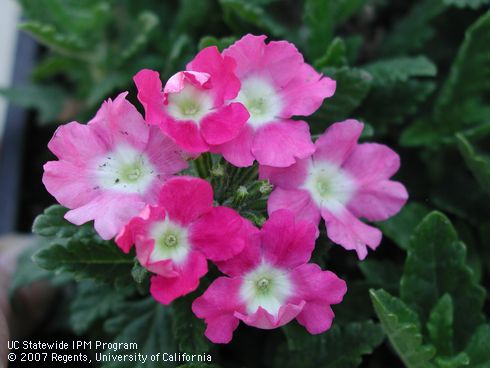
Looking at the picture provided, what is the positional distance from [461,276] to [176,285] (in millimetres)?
590

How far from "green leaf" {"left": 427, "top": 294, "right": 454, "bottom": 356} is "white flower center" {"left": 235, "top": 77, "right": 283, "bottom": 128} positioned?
0.46 metres

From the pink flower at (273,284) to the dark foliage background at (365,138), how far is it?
4.0 inches

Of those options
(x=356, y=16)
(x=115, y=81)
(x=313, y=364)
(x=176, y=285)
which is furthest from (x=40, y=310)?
(x=356, y=16)

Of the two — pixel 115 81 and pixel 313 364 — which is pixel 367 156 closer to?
pixel 313 364

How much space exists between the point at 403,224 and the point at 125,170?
65cm

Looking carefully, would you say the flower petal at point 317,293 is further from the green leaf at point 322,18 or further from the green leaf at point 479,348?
the green leaf at point 322,18

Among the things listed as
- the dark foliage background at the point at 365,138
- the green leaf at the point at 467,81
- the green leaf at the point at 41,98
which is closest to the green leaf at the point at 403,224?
the dark foliage background at the point at 365,138

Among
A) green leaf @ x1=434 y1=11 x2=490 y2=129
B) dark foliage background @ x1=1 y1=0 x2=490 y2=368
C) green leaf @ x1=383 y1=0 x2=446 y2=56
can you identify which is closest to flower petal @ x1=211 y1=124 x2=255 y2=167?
dark foliage background @ x1=1 y1=0 x2=490 y2=368

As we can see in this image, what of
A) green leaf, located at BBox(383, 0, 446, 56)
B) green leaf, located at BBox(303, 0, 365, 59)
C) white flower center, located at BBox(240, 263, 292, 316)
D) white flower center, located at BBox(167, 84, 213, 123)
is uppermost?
green leaf, located at BBox(383, 0, 446, 56)

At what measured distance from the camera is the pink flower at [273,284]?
35.6 inches

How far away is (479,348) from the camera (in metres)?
1.13

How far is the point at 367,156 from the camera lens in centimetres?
106

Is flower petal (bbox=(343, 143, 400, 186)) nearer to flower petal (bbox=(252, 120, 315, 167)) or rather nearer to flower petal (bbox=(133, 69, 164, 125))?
flower petal (bbox=(252, 120, 315, 167))

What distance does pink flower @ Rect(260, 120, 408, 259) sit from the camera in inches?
38.3
